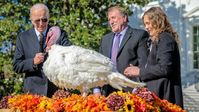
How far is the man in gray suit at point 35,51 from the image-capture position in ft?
17.1

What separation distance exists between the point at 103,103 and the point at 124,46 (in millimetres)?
1804

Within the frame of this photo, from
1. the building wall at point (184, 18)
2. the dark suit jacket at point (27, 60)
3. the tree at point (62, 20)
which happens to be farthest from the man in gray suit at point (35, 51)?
the building wall at point (184, 18)

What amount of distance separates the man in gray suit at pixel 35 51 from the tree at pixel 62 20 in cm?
763

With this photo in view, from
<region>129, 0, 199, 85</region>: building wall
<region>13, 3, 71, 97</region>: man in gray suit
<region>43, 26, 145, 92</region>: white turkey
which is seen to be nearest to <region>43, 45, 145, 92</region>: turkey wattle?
<region>43, 26, 145, 92</region>: white turkey

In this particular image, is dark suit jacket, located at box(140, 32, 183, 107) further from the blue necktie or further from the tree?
the tree

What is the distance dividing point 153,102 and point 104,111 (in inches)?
16.9

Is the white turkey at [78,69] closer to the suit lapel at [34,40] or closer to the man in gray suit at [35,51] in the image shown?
the man in gray suit at [35,51]

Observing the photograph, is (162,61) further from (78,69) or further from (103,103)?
(103,103)

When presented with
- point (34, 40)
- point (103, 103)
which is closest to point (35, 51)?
point (34, 40)

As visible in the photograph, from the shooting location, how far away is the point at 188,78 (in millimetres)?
21672

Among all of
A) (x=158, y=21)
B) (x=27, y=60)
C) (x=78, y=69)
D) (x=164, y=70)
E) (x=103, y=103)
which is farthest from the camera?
(x=27, y=60)

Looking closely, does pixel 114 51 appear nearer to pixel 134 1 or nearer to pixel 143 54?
pixel 143 54

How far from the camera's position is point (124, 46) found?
554 cm

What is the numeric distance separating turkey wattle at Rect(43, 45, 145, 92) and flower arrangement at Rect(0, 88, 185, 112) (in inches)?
5.6
